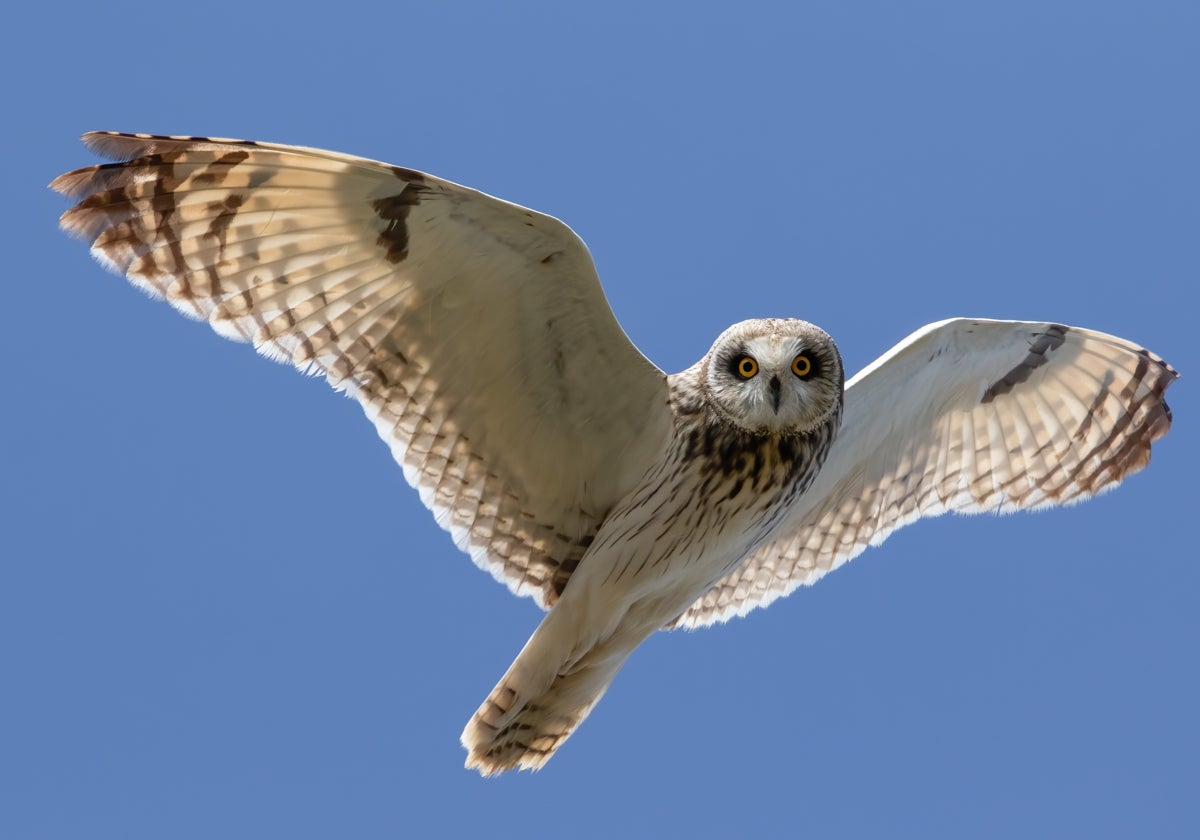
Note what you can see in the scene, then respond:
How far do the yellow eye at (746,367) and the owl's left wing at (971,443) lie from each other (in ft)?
2.56

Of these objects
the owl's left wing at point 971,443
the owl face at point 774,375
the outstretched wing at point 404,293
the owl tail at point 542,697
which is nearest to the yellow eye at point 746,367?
the owl face at point 774,375

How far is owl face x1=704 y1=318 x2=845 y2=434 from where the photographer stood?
20.0 feet

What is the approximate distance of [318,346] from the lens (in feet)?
19.6

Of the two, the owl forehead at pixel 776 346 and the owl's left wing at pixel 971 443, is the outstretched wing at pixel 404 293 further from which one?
the owl's left wing at pixel 971 443

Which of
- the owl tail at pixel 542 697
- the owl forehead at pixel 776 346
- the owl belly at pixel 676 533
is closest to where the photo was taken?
the owl forehead at pixel 776 346

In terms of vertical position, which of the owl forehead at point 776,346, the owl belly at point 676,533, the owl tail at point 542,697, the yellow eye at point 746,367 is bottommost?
the owl tail at point 542,697

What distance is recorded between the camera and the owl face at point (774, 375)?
608 cm

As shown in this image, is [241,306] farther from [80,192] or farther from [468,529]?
[468,529]

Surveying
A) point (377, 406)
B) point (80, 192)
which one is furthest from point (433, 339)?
point (80, 192)

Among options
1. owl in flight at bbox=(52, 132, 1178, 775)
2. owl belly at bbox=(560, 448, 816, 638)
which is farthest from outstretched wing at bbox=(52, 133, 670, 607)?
owl belly at bbox=(560, 448, 816, 638)

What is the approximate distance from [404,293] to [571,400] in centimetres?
73

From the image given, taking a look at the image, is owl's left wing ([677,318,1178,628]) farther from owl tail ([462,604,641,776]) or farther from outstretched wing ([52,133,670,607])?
outstretched wing ([52,133,670,607])

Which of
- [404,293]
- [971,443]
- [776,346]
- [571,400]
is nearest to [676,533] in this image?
[571,400]

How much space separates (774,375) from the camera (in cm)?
607
